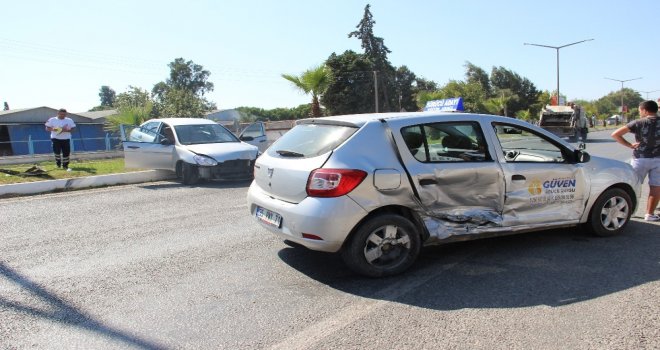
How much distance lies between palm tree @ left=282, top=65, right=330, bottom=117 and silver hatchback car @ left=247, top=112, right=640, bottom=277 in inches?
689

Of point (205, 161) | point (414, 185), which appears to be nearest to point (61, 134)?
point (205, 161)

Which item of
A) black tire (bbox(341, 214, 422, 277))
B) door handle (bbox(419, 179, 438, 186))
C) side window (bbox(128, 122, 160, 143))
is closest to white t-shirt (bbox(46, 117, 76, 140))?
side window (bbox(128, 122, 160, 143))

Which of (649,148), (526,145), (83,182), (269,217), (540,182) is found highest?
(526,145)

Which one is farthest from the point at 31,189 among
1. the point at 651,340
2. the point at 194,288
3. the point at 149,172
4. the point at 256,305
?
the point at 651,340

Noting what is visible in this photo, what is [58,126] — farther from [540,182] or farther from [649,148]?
[649,148]

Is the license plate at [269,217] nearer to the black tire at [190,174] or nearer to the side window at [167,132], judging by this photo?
the black tire at [190,174]

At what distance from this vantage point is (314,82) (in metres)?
22.4

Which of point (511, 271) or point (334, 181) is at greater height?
point (334, 181)

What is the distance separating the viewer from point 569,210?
5.19 m

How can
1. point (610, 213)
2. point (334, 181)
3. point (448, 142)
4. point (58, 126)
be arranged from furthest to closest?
point (58, 126)
point (610, 213)
point (448, 142)
point (334, 181)

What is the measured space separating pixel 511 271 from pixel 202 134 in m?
8.67

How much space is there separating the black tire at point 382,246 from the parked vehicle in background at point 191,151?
6641 millimetres

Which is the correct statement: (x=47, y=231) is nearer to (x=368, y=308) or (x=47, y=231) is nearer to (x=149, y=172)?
(x=368, y=308)

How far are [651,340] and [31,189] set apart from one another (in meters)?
10.7
